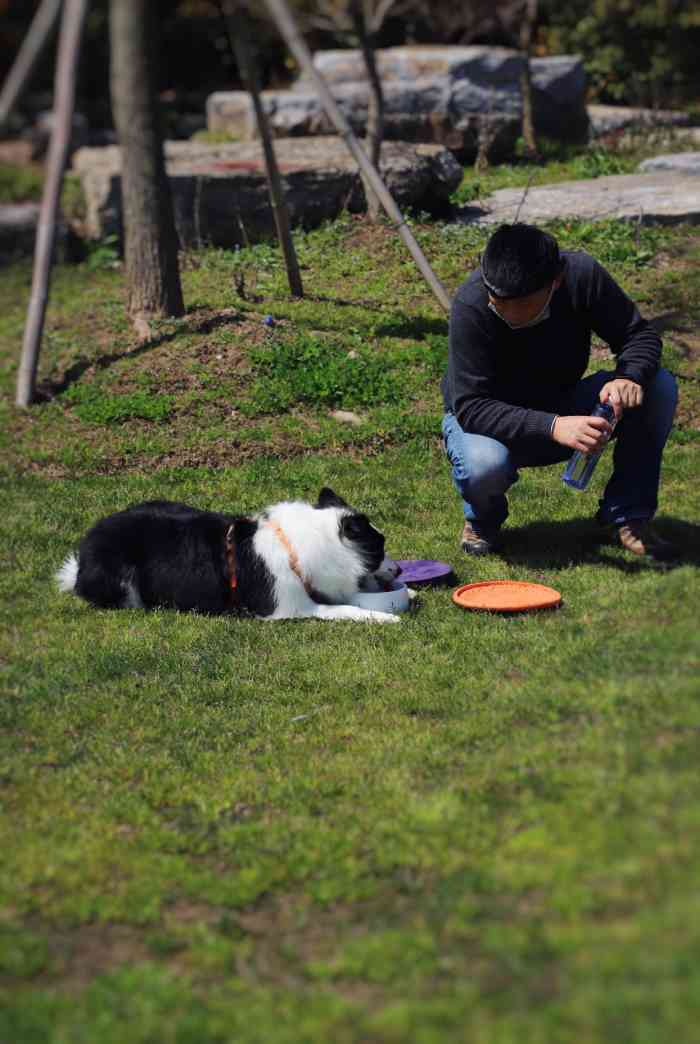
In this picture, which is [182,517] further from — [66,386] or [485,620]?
[66,386]

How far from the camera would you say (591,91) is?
18.2 metres

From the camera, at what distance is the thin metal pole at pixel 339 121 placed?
7.89 metres

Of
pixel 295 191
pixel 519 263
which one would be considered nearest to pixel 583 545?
pixel 519 263

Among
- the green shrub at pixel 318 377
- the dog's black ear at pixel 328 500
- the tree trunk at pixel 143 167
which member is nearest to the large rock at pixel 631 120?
the tree trunk at pixel 143 167

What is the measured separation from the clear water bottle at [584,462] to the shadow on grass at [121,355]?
4623 millimetres

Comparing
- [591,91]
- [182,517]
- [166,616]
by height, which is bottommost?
[166,616]

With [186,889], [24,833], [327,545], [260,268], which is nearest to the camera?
[186,889]

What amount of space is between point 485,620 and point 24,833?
248 centimetres

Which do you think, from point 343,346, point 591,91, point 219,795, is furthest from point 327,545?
point 591,91

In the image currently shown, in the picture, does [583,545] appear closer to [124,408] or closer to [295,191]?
[124,408]

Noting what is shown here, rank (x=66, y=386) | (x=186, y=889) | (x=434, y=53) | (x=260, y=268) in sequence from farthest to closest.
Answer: (x=434, y=53), (x=260, y=268), (x=66, y=386), (x=186, y=889)

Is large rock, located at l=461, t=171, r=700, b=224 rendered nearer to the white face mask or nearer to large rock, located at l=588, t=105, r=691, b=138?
large rock, located at l=588, t=105, r=691, b=138

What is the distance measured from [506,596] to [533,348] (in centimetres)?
127

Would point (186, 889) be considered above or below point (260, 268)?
below
